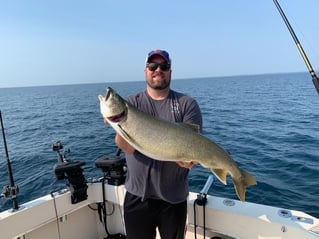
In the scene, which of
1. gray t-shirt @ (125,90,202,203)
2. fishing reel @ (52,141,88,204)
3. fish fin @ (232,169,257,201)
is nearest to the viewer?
fish fin @ (232,169,257,201)

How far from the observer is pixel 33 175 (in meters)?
9.64

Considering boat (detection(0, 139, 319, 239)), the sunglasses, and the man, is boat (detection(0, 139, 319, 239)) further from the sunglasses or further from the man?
the sunglasses

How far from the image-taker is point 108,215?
14.9 ft

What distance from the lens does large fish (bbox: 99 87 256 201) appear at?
7.55 feet

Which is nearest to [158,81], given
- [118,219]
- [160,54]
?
[160,54]

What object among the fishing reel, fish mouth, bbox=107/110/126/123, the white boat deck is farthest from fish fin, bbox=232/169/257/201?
the fishing reel

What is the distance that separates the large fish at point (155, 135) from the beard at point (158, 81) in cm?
58

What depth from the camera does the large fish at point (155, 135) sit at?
7.55 ft

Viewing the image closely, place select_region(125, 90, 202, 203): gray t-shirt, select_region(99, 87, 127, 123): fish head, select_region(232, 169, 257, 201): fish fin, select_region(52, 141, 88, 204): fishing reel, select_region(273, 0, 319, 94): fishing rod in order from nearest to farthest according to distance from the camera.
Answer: select_region(99, 87, 127, 123): fish head → select_region(232, 169, 257, 201): fish fin → select_region(125, 90, 202, 203): gray t-shirt → select_region(273, 0, 319, 94): fishing rod → select_region(52, 141, 88, 204): fishing reel

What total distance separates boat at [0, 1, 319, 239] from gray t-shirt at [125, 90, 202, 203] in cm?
78

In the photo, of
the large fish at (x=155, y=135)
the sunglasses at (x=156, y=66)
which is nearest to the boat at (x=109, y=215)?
the large fish at (x=155, y=135)

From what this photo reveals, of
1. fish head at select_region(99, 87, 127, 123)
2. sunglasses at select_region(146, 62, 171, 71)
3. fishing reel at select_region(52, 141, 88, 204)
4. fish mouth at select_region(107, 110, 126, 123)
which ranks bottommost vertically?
fishing reel at select_region(52, 141, 88, 204)

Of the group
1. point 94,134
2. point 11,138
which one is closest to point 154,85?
point 94,134

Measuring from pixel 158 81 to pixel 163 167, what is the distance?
2.79 ft
